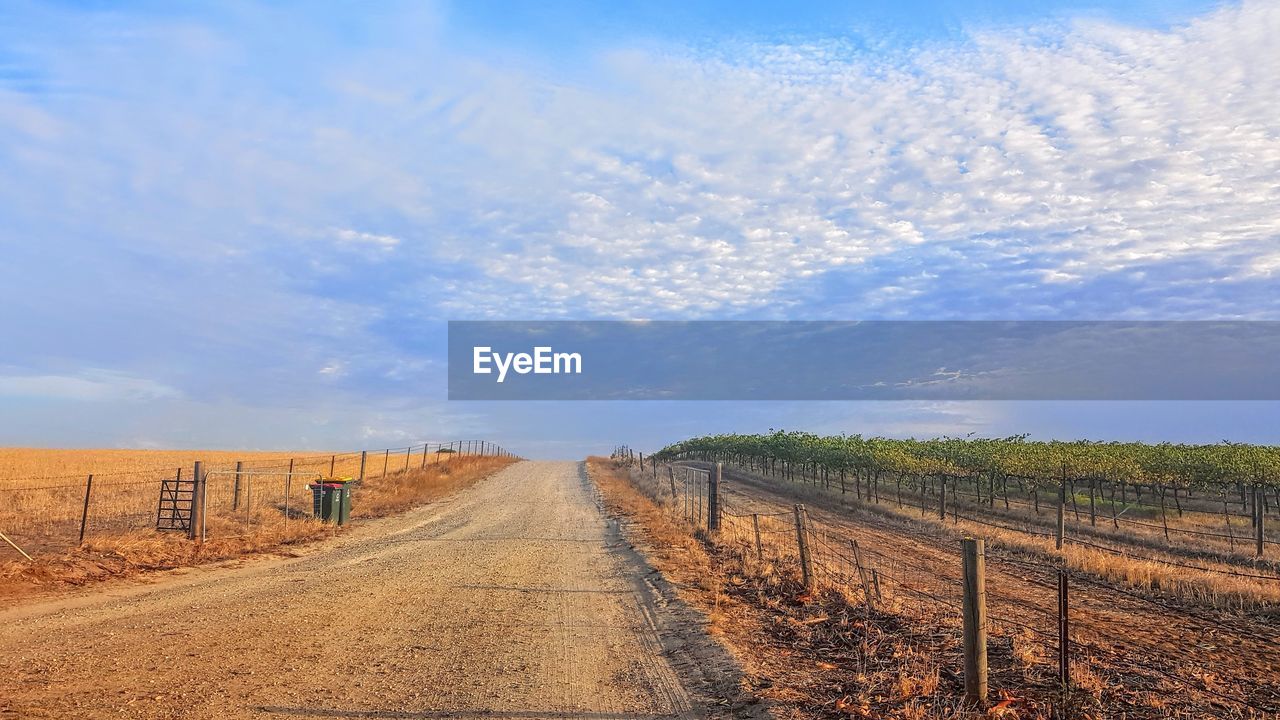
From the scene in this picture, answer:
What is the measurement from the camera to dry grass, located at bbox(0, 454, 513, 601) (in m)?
13.2

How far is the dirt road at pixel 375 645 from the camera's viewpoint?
7039 mm

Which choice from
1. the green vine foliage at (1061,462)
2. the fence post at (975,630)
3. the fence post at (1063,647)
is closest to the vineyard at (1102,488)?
the green vine foliage at (1061,462)

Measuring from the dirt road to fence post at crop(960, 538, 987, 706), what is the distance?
2.10 m

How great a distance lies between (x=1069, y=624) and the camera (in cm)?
1172

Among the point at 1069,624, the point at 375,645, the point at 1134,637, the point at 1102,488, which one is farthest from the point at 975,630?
the point at 1102,488

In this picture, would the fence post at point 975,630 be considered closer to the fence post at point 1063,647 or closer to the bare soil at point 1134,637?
the bare soil at point 1134,637

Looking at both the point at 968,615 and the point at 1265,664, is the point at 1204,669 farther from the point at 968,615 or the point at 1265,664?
the point at 968,615

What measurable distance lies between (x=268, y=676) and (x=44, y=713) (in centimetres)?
175

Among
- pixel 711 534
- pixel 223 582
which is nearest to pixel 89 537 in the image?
pixel 223 582

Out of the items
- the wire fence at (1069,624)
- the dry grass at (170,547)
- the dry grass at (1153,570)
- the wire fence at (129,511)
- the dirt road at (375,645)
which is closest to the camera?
the wire fence at (1069,624)

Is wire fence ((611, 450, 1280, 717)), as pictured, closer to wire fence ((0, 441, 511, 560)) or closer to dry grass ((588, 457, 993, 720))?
dry grass ((588, 457, 993, 720))

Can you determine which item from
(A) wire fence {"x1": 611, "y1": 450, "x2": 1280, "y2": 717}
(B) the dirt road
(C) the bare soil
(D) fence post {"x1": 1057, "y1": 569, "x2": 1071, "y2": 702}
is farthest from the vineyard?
(D) fence post {"x1": 1057, "y1": 569, "x2": 1071, "y2": 702}

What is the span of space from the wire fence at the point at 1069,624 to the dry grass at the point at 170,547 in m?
9.75

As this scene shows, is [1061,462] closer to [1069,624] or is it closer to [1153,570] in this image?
[1153,570]
